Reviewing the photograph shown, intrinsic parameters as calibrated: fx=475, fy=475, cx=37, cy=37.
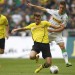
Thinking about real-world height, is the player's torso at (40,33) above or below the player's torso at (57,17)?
below

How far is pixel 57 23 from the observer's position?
18641 millimetres

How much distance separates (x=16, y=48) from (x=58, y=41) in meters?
8.11

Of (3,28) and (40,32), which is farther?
(3,28)

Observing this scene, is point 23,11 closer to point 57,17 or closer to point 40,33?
point 57,17

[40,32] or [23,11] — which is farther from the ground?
[40,32]

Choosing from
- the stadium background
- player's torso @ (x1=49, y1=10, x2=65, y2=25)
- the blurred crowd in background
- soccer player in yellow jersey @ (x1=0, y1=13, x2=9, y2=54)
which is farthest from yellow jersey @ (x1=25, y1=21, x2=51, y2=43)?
the blurred crowd in background

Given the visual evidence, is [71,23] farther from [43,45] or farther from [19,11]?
[43,45]

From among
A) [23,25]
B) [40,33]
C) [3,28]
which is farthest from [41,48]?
[23,25]

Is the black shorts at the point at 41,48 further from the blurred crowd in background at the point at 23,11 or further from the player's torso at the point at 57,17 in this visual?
the blurred crowd in background at the point at 23,11

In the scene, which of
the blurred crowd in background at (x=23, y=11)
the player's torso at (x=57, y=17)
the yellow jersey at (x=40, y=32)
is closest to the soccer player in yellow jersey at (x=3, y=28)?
the player's torso at (x=57, y=17)

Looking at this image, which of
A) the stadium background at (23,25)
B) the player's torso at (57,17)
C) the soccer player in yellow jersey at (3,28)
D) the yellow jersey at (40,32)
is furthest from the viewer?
the stadium background at (23,25)

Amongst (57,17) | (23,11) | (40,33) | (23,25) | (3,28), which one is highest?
(57,17)

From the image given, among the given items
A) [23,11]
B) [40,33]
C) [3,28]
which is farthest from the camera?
[23,11]

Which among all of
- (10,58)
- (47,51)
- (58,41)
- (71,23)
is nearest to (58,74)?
(47,51)
